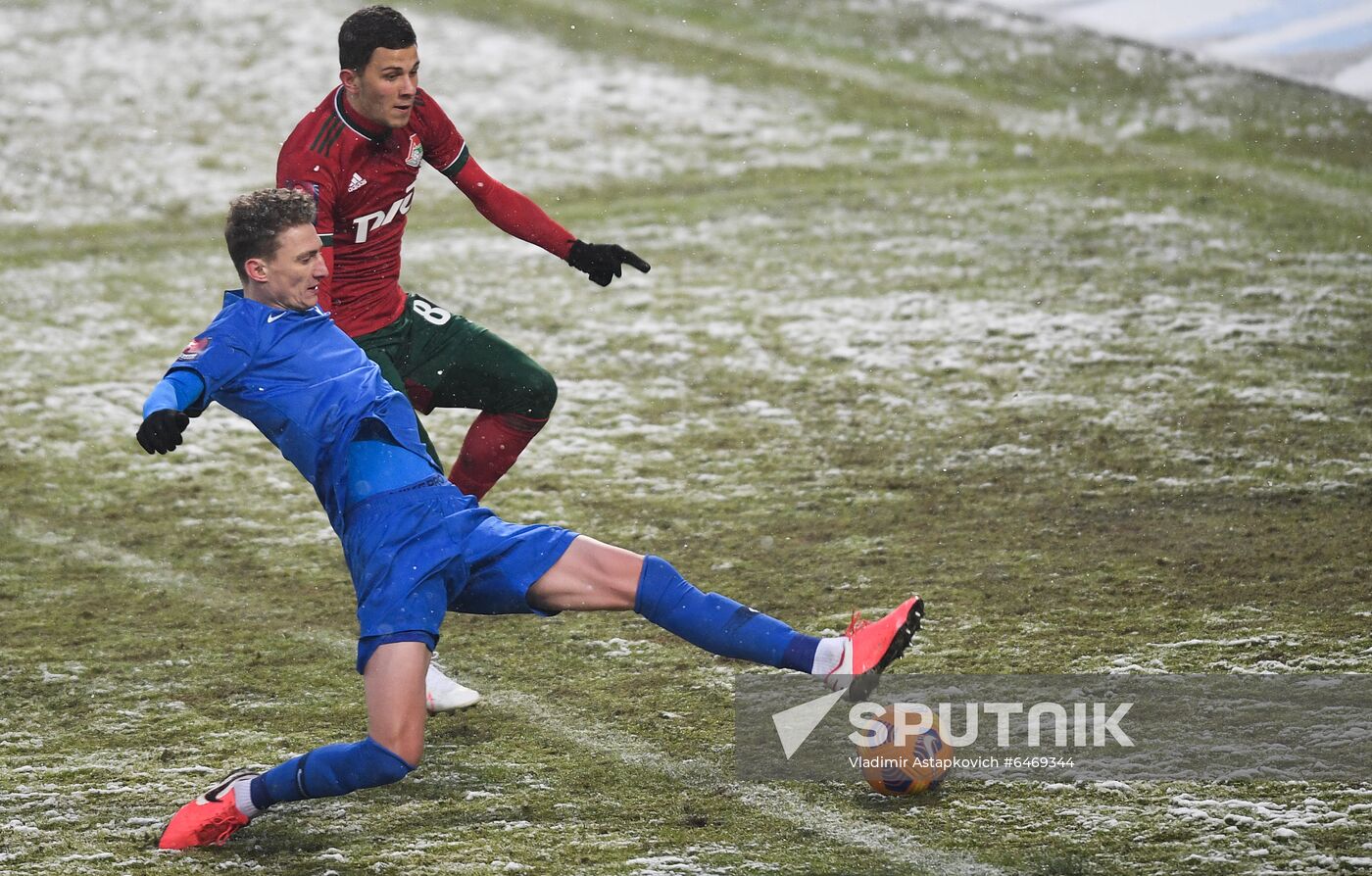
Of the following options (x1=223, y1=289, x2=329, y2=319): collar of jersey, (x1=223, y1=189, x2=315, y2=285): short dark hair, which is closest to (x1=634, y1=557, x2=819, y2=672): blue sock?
(x1=223, y1=289, x2=329, y2=319): collar of jersey

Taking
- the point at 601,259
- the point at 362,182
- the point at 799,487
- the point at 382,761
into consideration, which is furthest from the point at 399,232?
the point at 382,761

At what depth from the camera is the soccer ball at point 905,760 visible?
13.8ft

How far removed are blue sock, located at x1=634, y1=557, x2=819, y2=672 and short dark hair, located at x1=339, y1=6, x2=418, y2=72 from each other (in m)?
1.90

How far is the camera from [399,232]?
5.50m

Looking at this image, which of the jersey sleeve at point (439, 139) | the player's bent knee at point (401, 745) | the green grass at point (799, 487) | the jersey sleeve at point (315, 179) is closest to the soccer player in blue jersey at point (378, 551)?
the player's bent knee at point (401, 745)

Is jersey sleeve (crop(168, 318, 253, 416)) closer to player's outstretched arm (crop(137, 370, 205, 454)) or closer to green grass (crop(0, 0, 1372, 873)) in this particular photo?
player's outstretched arm (crop(137, 370, 205, 454))

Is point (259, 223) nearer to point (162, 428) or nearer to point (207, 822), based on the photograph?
point (162, 428)

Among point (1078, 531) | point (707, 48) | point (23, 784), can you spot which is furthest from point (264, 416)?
point (707, 48)

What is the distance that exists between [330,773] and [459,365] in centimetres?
179

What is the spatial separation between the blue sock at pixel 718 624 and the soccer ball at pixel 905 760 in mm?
358

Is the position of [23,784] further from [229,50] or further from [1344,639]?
[229,50]

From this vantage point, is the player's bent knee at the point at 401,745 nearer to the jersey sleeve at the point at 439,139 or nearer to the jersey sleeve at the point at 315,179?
the jersey sleeve at the point at 315,179

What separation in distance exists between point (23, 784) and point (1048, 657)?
301 centimetres

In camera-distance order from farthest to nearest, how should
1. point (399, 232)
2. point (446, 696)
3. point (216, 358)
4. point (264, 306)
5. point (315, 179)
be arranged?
1. point (399, 232)
2. point (315, 179)
3. point (446, 696)
4. point (264, 306)
5. point (216, 358)
